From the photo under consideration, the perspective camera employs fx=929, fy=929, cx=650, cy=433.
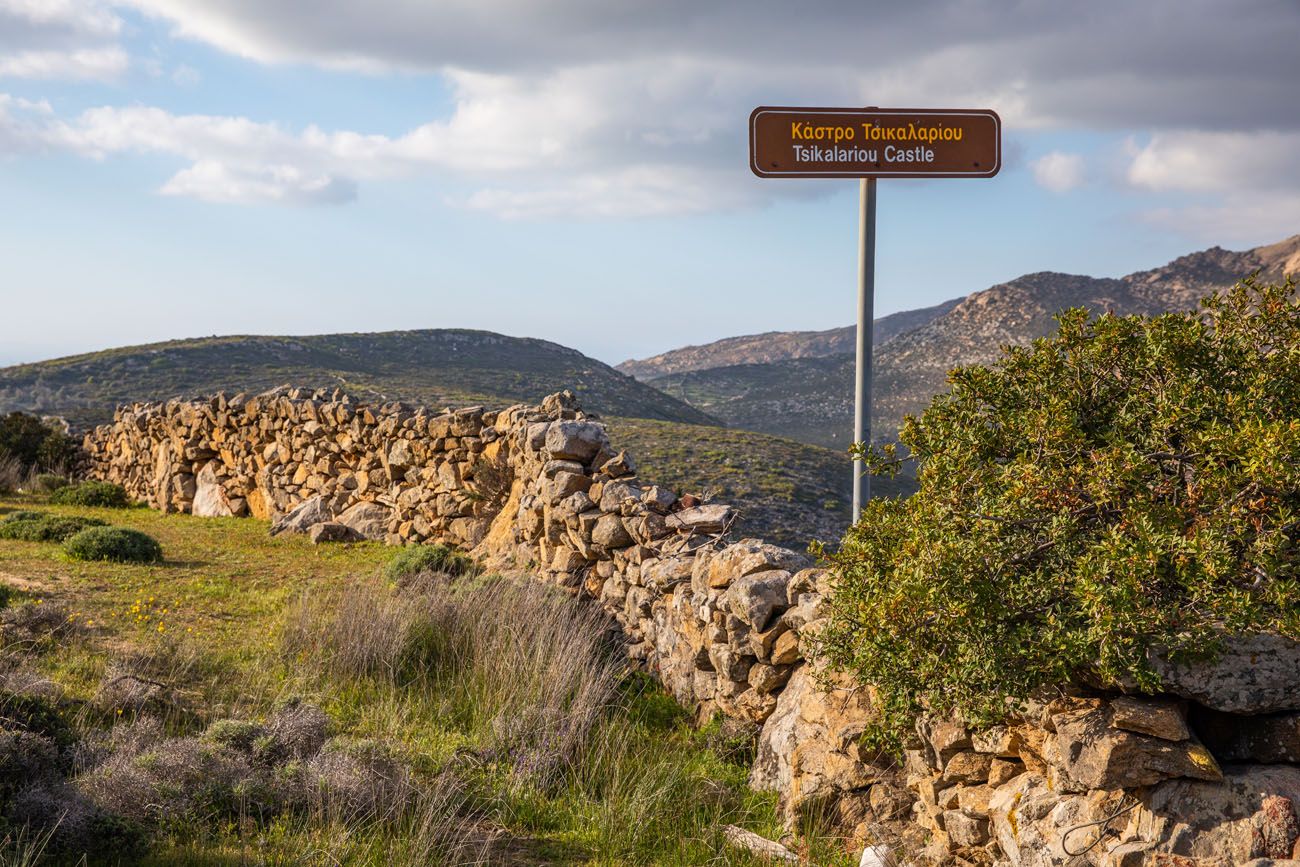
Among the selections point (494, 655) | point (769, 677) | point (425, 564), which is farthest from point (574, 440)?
point (769, 677)

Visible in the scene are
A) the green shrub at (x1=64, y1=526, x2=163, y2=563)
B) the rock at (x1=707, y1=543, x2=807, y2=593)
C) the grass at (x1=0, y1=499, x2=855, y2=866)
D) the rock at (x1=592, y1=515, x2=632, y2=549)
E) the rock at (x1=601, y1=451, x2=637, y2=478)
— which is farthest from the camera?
the green shrub at (x1=64, y1=526, x2=163, y2=563)

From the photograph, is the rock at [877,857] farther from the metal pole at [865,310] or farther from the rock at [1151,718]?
the metal pole at [865,310]

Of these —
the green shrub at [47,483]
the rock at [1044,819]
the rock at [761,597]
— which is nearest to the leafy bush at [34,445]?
the green shrub at [47,483]

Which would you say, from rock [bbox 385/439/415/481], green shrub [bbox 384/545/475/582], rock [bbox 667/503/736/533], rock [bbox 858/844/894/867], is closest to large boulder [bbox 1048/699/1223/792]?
rock [bbox 858/844/894/867]

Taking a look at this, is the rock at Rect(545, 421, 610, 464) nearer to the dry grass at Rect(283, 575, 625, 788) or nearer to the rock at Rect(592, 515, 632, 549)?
the rock at Rect(592, 515, 632, 549)

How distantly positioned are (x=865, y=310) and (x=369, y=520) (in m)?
8.15

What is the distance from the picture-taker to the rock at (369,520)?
38.0 ft

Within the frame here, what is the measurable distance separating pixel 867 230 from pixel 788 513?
1123 centimetres

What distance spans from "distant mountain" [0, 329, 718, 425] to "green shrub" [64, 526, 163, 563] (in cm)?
1636

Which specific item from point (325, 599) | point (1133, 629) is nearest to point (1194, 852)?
point (1133, 629)

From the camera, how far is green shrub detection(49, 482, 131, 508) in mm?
15898

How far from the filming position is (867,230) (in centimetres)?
548

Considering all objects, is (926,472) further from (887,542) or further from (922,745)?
(922,745)

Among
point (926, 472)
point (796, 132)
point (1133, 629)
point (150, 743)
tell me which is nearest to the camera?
point (1133, 629)
